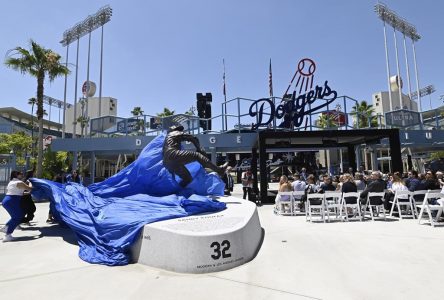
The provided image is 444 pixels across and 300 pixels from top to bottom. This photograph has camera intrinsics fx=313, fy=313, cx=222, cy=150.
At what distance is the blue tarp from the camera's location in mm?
5352

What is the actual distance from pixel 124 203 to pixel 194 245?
2.78m

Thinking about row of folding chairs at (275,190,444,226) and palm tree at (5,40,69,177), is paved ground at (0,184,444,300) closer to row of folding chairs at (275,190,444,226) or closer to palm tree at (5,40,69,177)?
row of folding chairs at (275,190,444,226)

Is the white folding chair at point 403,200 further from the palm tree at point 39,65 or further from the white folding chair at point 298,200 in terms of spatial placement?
the palm tree at point 39,65

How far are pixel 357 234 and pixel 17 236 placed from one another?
8.04m

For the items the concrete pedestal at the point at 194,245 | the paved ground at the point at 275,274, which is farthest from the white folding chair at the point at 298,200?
the concrete pedestal at the point at 194,245

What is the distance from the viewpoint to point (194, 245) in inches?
179

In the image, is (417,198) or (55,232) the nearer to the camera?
(55,232)

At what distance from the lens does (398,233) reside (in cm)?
706

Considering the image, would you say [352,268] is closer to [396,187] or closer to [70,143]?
[396,187]

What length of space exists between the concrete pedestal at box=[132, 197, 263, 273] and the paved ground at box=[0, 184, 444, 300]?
6.1 inches

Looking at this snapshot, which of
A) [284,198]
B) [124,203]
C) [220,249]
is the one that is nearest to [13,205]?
[124,203]

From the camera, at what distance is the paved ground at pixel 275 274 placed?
12.4 ft

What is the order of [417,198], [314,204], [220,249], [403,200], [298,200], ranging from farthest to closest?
[298,200]
[314,204]
[403,200]
[417,198]
[220,249]

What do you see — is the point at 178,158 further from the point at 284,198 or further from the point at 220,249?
the point at 284,198
